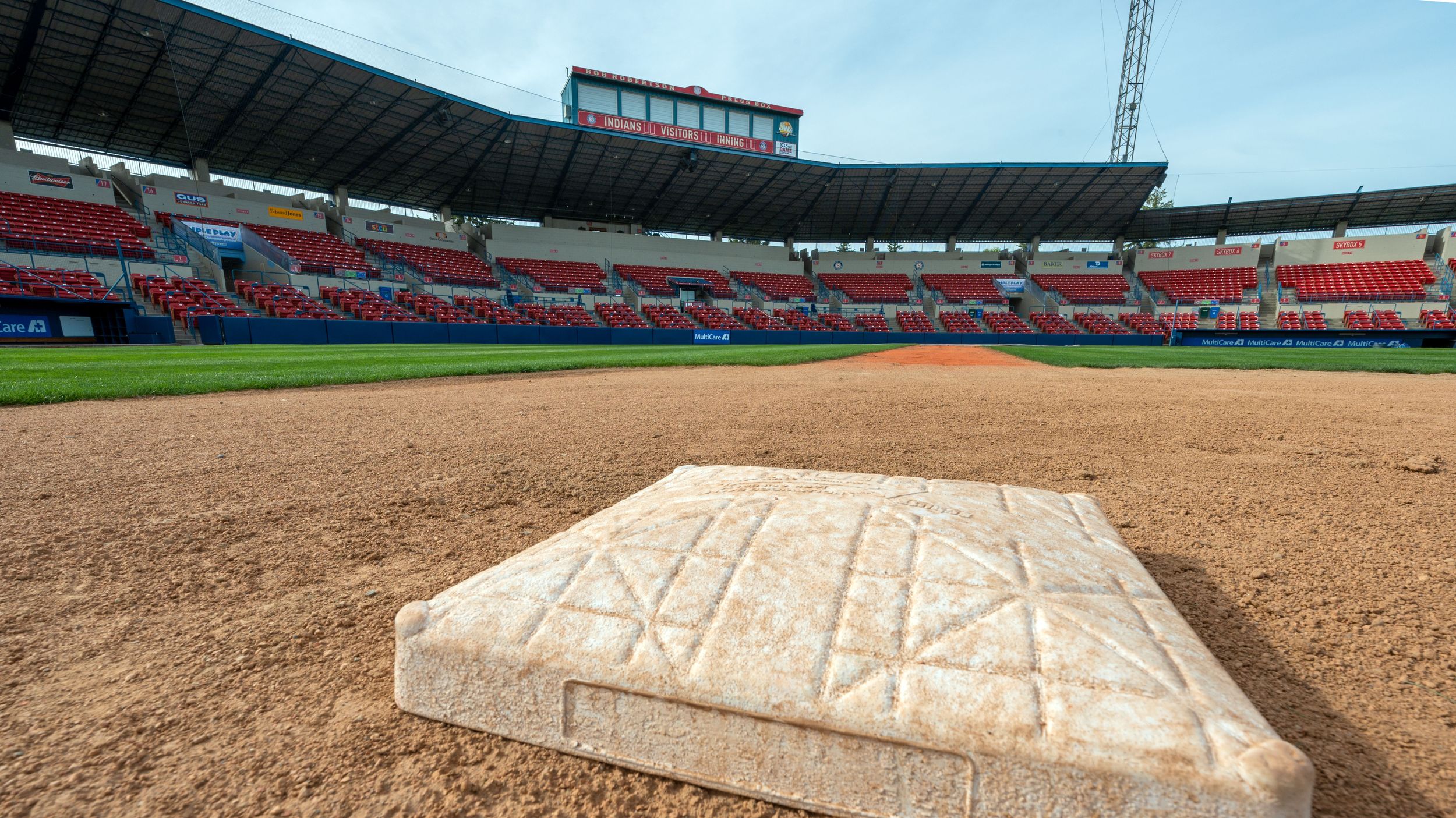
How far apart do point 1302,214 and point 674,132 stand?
39.5 metres

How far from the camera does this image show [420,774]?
4.03 ft

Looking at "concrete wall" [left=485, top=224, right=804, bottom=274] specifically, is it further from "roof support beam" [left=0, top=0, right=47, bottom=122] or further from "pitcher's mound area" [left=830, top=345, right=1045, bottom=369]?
"pitcher's mound area" [left=830, top=345, right=1045, bottom=369]

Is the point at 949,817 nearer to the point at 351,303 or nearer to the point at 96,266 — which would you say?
the point at 351,303

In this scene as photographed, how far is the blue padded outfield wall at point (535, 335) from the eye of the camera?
16.8 metres

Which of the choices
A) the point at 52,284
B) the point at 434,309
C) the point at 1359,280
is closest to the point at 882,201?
the point at 434,309

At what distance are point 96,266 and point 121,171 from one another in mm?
10416

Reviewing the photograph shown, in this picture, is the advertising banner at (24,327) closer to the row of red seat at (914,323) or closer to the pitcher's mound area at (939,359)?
the pitcher's mound area at (939,359)

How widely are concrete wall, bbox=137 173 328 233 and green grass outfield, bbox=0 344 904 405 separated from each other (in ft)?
46.5

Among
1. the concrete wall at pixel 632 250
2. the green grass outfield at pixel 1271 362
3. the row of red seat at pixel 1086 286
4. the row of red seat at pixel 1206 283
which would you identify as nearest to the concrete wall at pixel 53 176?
the concrete wall at pixel 632 250

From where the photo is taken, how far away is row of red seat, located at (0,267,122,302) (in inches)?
589

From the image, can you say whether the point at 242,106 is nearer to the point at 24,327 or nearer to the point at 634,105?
the point at 24,327

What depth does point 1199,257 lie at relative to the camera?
37.8 metres

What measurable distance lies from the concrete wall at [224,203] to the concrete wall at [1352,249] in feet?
189

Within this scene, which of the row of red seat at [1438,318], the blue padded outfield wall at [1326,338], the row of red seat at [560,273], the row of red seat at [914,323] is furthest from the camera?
the row of red seat at [914,323]
